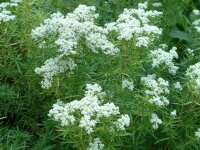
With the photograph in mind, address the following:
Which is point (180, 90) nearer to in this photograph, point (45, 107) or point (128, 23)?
point (128, 23)

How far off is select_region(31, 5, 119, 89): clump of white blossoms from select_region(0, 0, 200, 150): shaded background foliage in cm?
9

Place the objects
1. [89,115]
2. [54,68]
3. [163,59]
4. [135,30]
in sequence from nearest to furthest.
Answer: [89,115], [135,30], [54,68], [163,59]

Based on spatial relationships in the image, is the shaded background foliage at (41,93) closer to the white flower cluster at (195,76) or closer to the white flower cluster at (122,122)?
the white flower cluster at (195,76)

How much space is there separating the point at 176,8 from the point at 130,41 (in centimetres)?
185

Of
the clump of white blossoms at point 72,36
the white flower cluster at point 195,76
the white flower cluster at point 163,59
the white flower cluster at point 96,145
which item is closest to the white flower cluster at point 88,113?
the white flower cluster at point 96,145

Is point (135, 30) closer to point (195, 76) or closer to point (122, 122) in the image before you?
point (195, 76)

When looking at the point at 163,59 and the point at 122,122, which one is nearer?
the point at 122,122

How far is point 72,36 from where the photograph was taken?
295cm

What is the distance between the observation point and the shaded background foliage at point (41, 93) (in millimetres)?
3092

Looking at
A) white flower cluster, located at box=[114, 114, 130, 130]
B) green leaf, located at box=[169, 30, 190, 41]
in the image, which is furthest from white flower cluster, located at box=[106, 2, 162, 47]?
green leaf, located at box=[169, 30, 190, 41]

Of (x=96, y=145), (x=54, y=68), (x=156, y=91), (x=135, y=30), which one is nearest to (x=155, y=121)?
(x=156, y=91)

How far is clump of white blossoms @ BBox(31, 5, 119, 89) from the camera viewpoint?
2.94m

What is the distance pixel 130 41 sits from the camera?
294cm

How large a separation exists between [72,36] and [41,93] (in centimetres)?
55
